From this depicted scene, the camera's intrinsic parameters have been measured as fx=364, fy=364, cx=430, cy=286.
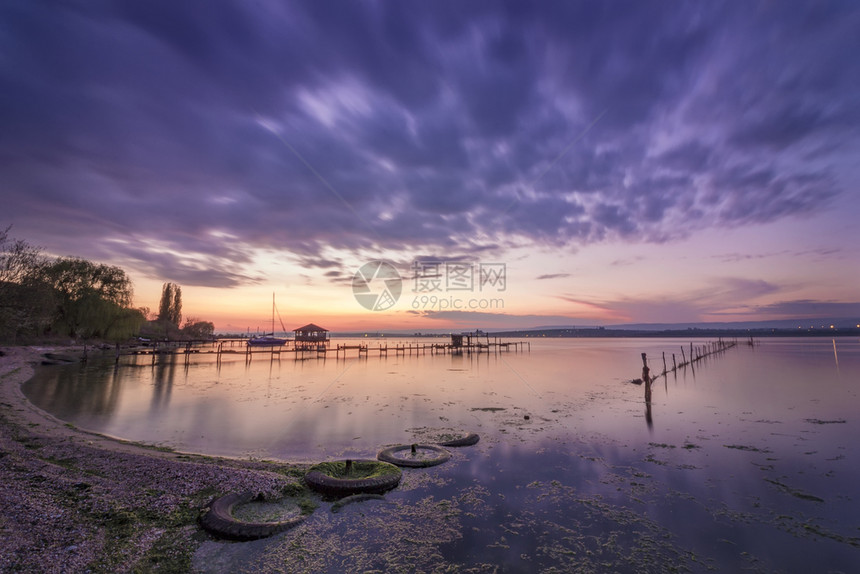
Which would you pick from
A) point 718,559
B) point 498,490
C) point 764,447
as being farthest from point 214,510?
point 764,447

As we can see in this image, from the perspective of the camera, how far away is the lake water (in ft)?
21.8

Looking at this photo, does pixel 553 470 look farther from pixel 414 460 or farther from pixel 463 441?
pixel 414 460

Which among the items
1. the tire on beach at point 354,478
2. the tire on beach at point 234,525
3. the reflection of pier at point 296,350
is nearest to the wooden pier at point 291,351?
the reflection of pier at point 296,350

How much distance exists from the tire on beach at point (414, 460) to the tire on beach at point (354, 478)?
75 centimetres

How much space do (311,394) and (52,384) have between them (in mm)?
19910

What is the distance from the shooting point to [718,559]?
259 inches

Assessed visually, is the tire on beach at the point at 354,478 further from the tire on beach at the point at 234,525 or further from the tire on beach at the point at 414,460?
the tire on beach at the point at 234,525

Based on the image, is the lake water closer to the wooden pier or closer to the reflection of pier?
the wooden pier

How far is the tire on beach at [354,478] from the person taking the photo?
9109mm

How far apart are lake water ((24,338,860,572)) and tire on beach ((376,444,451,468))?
311mm

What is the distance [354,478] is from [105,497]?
17.6 feet

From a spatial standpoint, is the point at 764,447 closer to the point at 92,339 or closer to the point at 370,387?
the point at 370,387

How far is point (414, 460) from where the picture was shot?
11.6 m

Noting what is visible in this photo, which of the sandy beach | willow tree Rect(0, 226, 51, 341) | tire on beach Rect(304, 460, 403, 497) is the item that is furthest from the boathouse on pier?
tire on beach Rect(304, 460, 403, 497)
